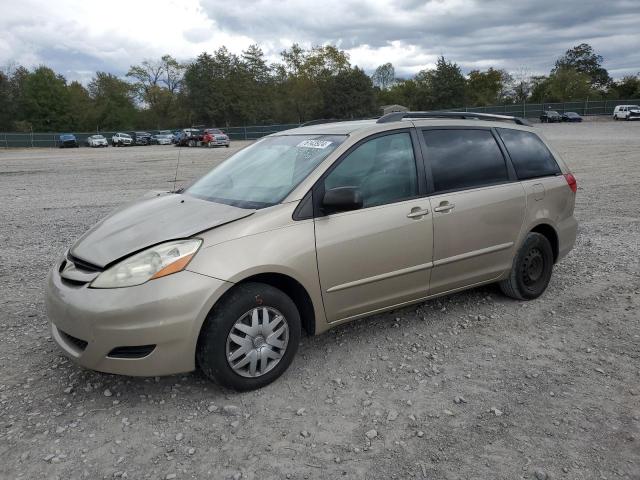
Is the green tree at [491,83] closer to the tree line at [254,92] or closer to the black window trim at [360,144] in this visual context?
the tree line at [254,92]

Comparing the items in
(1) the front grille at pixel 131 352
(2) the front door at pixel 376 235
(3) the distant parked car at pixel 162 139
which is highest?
(2) the front door at pixel 376 235

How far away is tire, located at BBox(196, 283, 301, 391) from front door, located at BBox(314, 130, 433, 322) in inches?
13.4

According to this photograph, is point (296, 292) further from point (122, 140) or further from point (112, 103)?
point (112, 103)

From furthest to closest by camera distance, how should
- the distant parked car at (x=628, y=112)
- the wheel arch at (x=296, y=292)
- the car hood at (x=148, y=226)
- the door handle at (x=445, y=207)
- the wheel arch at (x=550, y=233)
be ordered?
the distant parked car at (x=628, y=112) < the wheel arch at (x=550, y=233) < the door handle at (x=445, y=207) < the wheel arch at (x=296, y=292) < the car hood at (x=148, y=226)

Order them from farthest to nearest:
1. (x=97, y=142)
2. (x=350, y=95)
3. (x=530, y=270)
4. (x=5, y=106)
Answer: (x=350, y=95), (x=5, y=106), (x=97, y=142), (x=530, y=270)

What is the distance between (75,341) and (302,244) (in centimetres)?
150

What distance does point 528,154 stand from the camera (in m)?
5.01

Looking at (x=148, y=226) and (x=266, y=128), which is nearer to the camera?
(x=148, y=226)

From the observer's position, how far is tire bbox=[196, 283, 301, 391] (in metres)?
3.22

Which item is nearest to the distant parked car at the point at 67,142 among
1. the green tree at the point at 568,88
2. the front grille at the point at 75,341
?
the front grille at the point at 75,341

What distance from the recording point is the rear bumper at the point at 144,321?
120 inches

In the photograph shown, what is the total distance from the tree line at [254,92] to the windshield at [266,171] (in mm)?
68777

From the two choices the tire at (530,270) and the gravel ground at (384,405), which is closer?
the gravel ground at (384,405)

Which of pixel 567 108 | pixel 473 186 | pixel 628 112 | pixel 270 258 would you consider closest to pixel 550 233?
pixel 473 186
